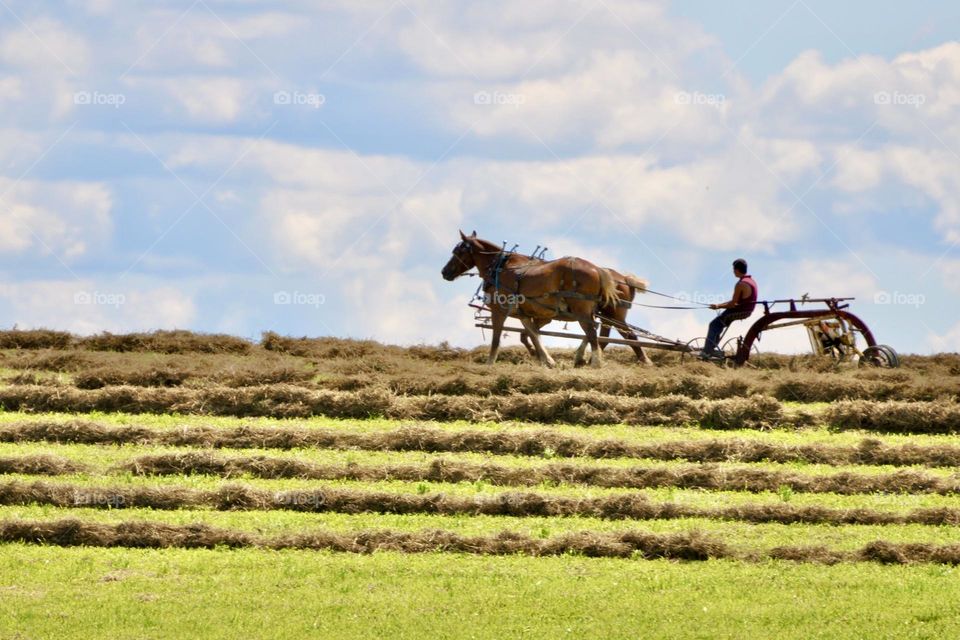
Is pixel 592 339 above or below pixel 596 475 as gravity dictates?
above

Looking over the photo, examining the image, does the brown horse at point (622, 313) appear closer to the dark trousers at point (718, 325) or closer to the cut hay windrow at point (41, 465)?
the dark trousers at point (718, 325)

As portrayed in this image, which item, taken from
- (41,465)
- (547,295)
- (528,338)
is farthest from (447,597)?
(528,338)

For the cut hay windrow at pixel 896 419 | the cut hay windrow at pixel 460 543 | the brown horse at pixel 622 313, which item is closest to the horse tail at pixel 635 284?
the brown horse at pixel 622 313

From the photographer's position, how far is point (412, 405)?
2391 centimetres

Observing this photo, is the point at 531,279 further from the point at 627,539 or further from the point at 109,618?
the point at 109,618

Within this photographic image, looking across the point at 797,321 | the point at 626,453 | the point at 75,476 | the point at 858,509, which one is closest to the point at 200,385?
the point at 75,476

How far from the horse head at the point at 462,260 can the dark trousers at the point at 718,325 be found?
6.09 m

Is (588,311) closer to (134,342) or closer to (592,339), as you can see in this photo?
(592,339)

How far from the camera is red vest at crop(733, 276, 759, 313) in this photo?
26531 mm

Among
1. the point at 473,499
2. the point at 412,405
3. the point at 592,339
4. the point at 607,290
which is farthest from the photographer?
the point at 607,290

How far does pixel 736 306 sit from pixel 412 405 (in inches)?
266

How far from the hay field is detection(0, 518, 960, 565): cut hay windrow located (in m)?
0.03

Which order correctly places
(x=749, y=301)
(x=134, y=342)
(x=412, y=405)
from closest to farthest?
(x=412, y=405) → (x=749, y=301) → (x=134, y=342)

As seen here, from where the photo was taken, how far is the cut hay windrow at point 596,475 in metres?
19.1
